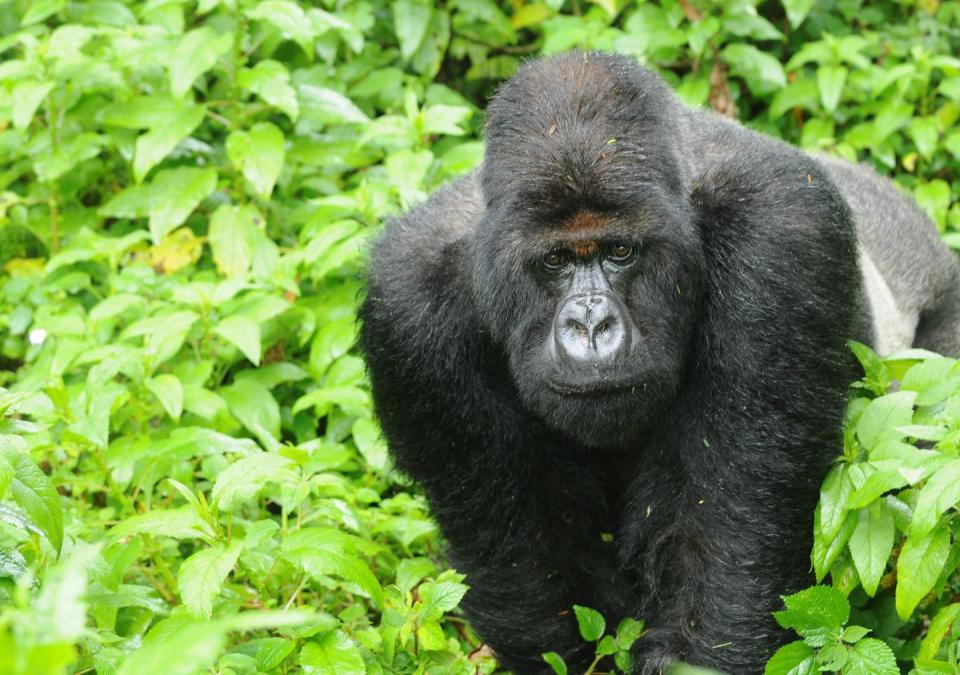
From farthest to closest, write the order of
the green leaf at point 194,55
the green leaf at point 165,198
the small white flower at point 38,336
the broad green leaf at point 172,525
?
the green leaf at point 165,198 → the green leaf at point 194,55 → the small white flower at point 38,336 → the broad green leaf at point 172,525

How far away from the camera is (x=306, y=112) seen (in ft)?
18.3

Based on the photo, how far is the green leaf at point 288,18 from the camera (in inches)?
203

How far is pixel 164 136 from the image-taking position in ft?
17.3

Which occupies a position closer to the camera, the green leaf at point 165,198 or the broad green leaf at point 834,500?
the broad green leaf at point 834,500

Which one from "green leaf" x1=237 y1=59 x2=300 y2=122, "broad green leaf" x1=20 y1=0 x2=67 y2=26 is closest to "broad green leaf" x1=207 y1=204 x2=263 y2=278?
"green leaf" x1=237 y1=59 x2=300 y2=122

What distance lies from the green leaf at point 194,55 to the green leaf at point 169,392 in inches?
57.1

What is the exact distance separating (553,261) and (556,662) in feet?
3.97

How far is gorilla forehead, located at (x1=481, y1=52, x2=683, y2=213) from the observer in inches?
132

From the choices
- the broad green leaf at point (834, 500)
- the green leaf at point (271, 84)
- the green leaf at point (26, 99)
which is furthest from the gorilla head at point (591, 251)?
the green leaf at point (26, 99)

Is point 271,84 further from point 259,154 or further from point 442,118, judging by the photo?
point 442,118

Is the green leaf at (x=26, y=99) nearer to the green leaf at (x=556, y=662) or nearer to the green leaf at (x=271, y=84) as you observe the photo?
the green leaf at (x=271, y=84)

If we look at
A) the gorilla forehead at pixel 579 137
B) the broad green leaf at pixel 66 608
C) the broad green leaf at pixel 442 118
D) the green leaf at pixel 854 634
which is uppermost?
the broad green leaf at pixel 66 608

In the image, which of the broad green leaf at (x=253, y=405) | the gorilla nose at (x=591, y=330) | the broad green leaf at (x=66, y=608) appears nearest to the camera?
the broad green leaf at (x=66, y=608)

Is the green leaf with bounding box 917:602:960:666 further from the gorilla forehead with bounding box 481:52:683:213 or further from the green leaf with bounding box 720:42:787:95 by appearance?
the green leaf with bounding box 720:42:787:95
